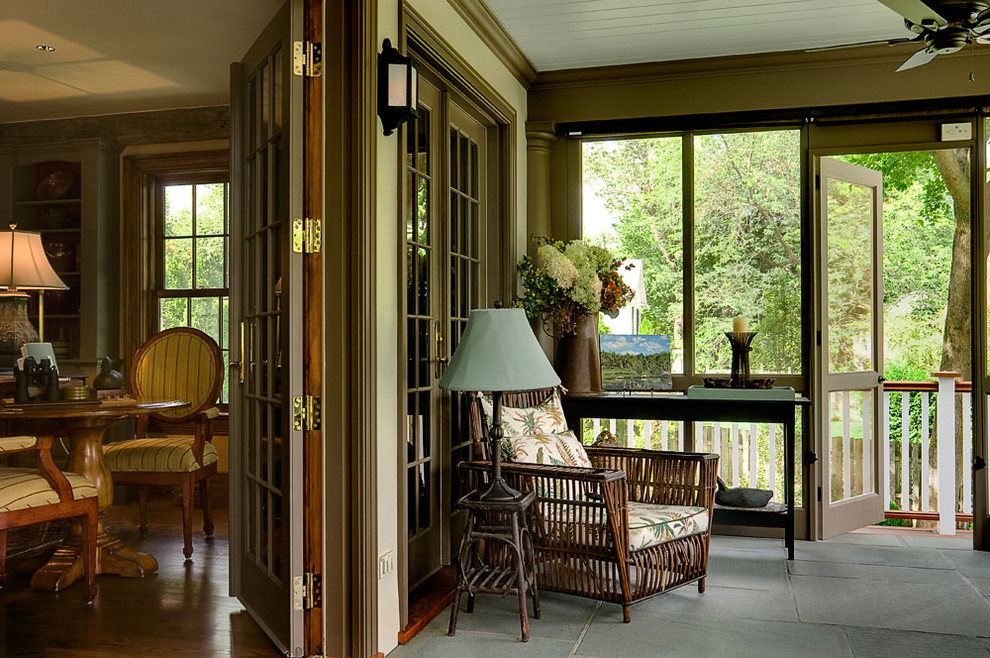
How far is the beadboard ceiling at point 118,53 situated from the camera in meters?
4.13

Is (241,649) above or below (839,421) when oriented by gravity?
below

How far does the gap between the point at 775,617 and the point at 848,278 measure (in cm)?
223

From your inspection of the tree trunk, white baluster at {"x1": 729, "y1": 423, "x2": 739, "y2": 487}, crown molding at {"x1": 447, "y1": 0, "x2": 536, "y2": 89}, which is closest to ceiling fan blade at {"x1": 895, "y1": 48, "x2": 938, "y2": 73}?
crown molding at {"x1": 447, "y1": 0, "x2": 536, "y2": 89}

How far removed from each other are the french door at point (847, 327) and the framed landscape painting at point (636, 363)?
90 cm

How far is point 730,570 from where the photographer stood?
13.7ft

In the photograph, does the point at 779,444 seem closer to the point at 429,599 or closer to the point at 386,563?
the point at 429,599

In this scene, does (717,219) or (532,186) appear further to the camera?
(717,219)

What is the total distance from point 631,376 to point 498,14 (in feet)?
7.03

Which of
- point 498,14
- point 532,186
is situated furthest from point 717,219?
point 498,14

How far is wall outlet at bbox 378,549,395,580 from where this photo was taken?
2965mm

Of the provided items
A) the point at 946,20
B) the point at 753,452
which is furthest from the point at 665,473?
the point at 946,20

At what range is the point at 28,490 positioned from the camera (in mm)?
3555

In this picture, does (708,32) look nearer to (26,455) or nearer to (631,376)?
(631,376)

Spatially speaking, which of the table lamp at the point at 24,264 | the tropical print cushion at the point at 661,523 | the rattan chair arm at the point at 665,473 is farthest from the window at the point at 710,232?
the table lamp at the point at 24,264
